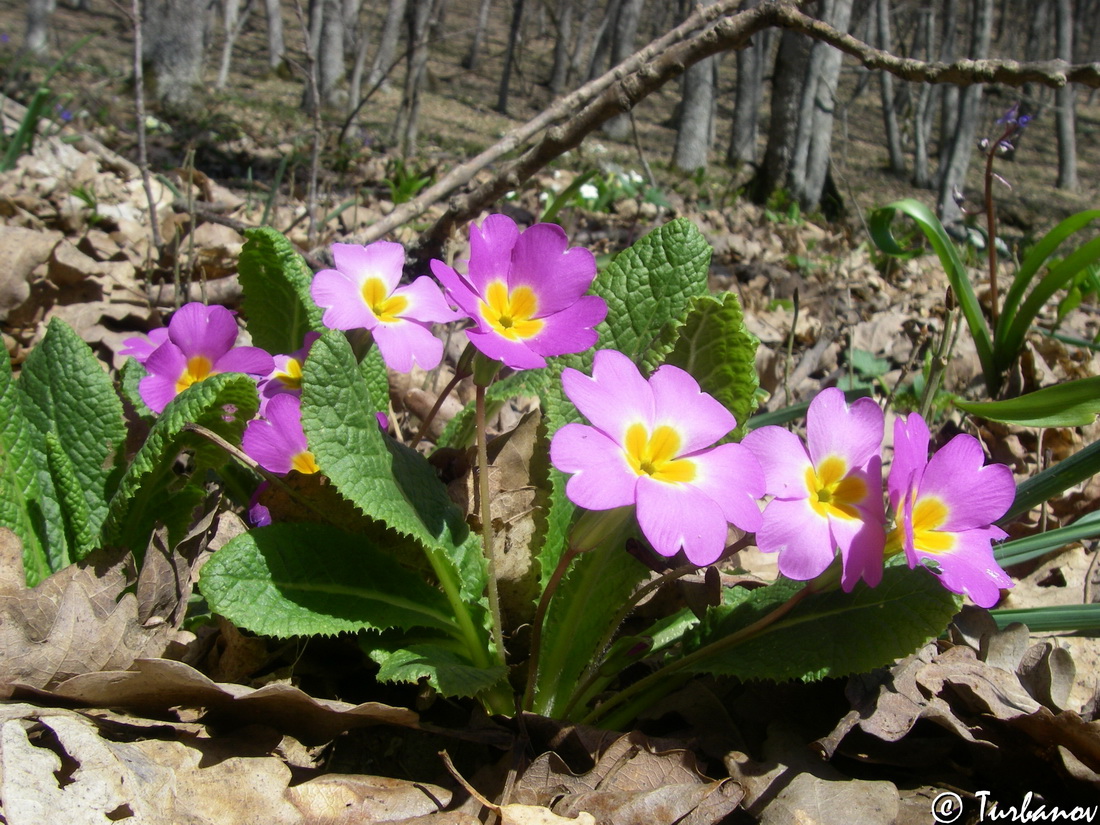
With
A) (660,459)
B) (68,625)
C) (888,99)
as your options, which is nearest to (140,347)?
(68,625)

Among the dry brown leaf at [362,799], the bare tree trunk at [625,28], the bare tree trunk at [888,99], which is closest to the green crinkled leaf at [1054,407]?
the dry brown leaf at [362,799]

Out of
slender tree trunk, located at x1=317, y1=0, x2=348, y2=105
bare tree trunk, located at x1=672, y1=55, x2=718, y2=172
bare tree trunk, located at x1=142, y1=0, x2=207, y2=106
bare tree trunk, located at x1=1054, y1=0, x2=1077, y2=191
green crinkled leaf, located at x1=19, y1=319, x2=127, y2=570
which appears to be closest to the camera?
green crinkled leaf, located at x1=19, y1=319, x2=127, y2=570

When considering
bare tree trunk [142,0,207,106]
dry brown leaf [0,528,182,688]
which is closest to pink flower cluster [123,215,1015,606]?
dry brown leaf [0,528,182,688]

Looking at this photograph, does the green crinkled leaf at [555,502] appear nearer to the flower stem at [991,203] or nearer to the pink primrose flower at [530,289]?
the pink primrose flower at [530,289]

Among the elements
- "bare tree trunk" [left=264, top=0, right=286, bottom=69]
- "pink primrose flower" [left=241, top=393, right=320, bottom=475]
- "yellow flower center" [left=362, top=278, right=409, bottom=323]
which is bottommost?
"pink primrose flower" [left=241, top=393, right=320, bottom=475]

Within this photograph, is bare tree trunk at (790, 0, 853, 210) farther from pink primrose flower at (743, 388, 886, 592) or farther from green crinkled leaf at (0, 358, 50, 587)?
green crinkled leaf at (0, 358, 50, 587)

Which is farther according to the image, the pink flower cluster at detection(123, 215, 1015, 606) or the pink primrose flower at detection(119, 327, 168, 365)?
the pink primrose flower at detection(119, 327, 168, 365)

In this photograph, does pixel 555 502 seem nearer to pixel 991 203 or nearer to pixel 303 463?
pixel 303 463
